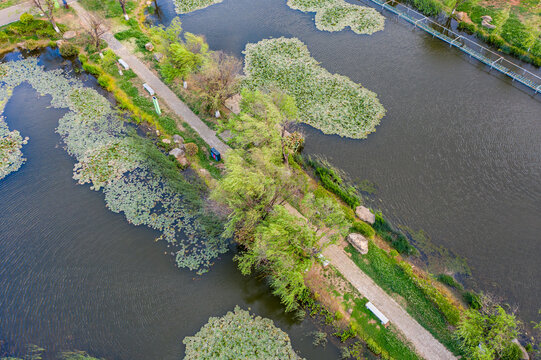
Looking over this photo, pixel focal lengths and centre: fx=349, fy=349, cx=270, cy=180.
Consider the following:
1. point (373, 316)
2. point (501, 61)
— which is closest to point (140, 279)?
point (373, 316)

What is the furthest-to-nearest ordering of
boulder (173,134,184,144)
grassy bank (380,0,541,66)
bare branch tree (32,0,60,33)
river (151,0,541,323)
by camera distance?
bare branch tree (32,0,60,33) → grassy bank (380,0,541,66) → boulder (173,134,184,144) → river (151,0,541,323)

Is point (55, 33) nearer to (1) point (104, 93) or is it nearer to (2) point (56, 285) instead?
(1) point (104, 93)

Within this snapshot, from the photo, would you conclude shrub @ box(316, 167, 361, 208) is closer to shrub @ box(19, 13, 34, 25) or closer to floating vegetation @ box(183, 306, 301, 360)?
floating vegetation @ box(183, 306, 301, 360)

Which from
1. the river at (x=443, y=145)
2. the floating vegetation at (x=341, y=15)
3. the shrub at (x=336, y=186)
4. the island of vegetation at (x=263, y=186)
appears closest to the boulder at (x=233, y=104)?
the island of vegetation at (x=263, y=186)

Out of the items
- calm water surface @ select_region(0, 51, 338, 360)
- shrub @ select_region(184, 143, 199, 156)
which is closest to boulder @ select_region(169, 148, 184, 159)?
shrub @ select_region(184, 143, 199, 156)

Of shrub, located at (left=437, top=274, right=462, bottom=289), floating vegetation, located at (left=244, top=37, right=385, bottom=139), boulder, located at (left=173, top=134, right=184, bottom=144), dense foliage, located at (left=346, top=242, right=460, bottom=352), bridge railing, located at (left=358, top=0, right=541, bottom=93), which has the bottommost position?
boulder, located at (left=173, top=134, right=184, bottom=144)

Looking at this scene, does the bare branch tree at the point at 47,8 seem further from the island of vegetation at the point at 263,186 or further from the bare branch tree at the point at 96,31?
the island of vegetation at the point at 263,186
